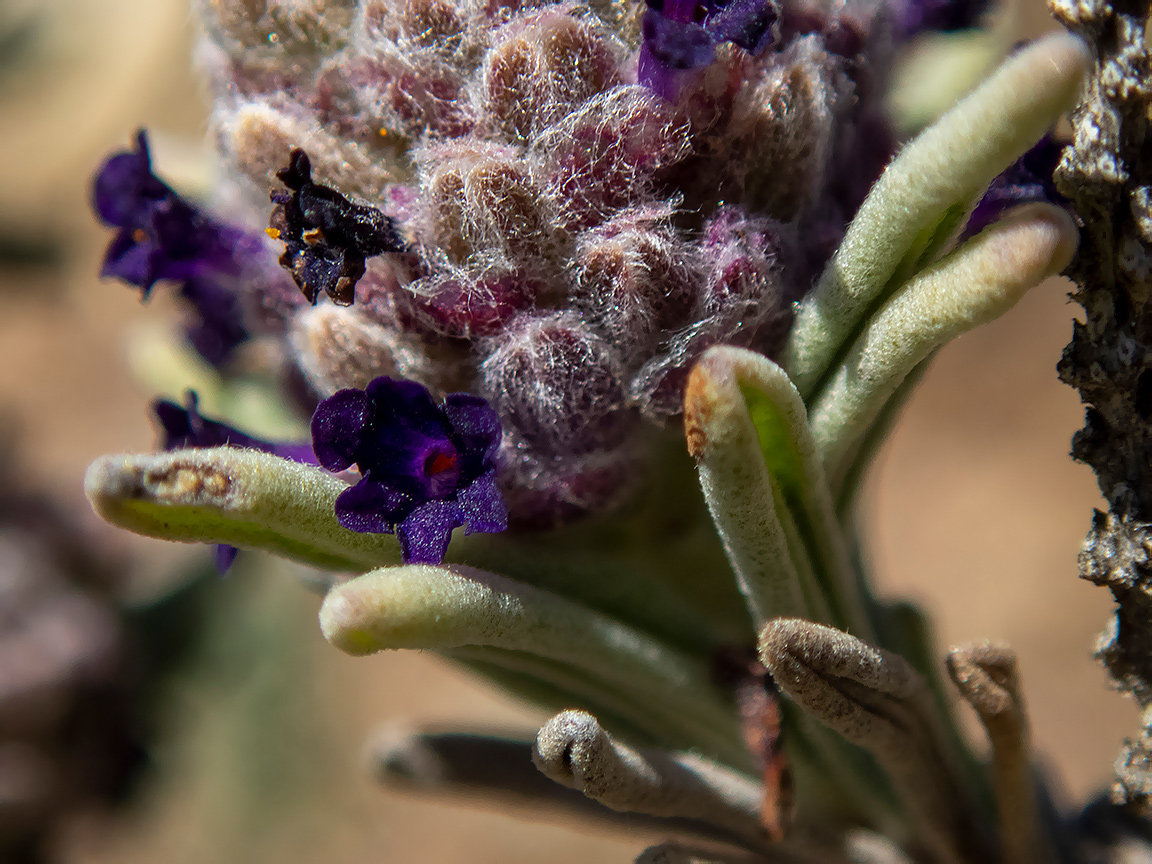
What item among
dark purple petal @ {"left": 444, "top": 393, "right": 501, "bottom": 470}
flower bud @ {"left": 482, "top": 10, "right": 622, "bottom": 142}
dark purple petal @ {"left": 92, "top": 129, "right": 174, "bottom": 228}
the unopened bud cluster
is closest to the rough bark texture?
the unopened bud cluster

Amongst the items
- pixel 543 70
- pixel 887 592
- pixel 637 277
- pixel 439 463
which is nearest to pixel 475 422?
pixel 439 463

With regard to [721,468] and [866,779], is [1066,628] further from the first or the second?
[721,468]

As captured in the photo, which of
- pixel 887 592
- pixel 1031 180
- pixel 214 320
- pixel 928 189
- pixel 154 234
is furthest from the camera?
pixel 887 592

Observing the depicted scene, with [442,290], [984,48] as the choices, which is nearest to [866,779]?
[442,290]

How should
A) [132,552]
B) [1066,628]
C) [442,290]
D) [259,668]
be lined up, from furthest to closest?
[132,552]
[259,668]
[1066,628]
[442,290]

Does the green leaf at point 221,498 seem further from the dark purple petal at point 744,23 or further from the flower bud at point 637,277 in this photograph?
the dark purple petal at point 744,23

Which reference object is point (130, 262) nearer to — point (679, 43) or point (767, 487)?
point (679, 43)

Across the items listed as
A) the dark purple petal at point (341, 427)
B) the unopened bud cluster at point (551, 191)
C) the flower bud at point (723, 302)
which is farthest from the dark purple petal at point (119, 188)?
the flower bud at point (723, 302)
